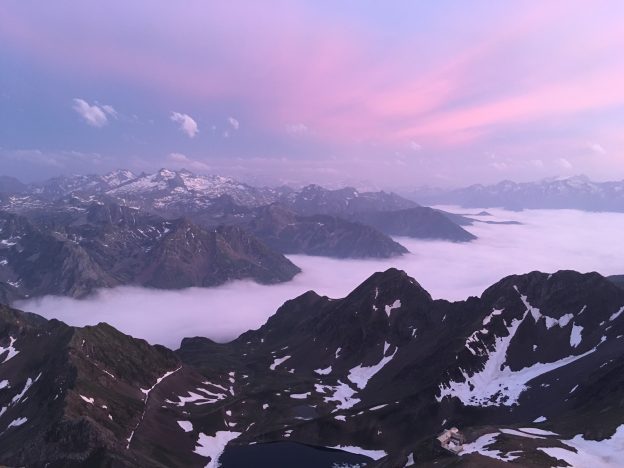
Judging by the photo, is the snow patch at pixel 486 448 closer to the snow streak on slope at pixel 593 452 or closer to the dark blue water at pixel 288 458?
the snow streak on slope at pixel 593 452

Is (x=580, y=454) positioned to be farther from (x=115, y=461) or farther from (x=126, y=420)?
(x=126, y=420)

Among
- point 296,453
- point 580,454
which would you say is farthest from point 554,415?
point 296,453

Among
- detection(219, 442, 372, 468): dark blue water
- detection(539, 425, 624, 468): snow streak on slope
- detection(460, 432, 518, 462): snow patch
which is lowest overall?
detection(219, 442, 372, 468): dark blue water

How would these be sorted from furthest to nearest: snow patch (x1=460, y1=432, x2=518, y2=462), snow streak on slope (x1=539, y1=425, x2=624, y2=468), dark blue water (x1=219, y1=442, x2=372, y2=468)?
dark blue water (x1=219, y1=442, x2=372, y2=468) < snow patch (x1=460, y1=432, x2=518, y2=462) < snow streak on slope (x1=539, y1=425, x2=624, y2=468)

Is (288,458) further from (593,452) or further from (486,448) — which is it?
(593,452)

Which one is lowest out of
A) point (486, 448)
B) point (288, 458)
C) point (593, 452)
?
point (288, 458)

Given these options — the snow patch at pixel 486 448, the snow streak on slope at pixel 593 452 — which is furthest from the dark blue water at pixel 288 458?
the snow streak on slope at pixel 593 452

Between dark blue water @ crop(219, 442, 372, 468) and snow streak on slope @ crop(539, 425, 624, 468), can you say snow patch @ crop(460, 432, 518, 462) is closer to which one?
snow streak on slope @ crop(539, 425, 624, 468)

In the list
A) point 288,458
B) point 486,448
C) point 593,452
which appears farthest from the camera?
point 288,458

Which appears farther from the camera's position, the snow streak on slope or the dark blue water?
the dark blue water

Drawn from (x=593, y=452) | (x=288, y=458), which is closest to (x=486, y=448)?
(x=593, y=452)

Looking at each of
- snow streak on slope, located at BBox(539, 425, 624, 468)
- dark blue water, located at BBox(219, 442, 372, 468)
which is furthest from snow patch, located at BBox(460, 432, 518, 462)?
dark blue water, located at BBox(219, 442, 372, 468)

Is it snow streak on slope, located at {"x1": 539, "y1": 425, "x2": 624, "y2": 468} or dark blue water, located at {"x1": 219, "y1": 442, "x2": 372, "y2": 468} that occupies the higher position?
snow streak on slope, located at {"x1": 539, "y1": 425, "x2": 624, "y2": 468}
